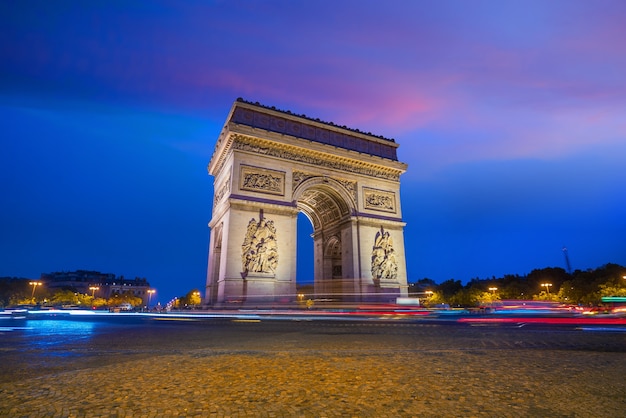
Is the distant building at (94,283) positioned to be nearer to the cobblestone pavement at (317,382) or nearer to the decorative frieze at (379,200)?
the decorative frieze at (379,200)

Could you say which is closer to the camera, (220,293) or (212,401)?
(212,401)

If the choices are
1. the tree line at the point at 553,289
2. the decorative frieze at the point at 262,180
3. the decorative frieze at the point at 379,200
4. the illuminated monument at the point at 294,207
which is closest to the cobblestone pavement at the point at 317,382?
the illuminated monument at the point at 294,207

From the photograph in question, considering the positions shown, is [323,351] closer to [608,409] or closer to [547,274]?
[608,409]

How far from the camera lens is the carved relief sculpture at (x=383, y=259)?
23.7 metres

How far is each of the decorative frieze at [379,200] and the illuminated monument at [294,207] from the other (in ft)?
0.27

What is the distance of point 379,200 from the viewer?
25734 millimetres

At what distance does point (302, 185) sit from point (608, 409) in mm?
21330

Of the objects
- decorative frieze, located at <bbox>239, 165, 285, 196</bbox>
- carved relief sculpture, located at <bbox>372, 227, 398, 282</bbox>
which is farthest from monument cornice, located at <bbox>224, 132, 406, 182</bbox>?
carved relief sculpture, located at <bbox>372, 227, 398, 282</bbox>

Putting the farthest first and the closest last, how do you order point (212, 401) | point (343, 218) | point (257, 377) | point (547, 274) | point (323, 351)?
point (547, 274) → point (343, 218) → point (323, 351) → point (257, 377) → point (212, 401)

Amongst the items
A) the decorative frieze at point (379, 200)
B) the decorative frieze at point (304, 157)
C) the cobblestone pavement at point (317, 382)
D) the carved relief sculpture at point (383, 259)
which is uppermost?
the decorative frieze at point (304, 157)

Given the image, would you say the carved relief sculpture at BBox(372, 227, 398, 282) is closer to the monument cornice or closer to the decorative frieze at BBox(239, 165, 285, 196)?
the monument cornice

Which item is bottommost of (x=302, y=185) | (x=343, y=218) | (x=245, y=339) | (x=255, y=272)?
(x=245, y=339)

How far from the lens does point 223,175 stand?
23.8m

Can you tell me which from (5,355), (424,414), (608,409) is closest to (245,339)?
(5,355)
